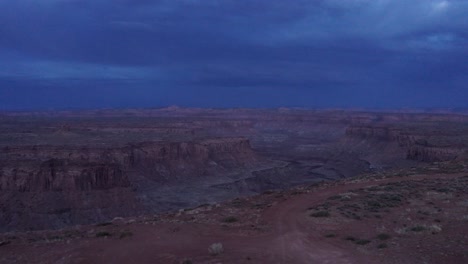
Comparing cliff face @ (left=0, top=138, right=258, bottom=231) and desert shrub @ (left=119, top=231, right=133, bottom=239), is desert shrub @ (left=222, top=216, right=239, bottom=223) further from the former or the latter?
cliff face @ (left=0, top=138, right=258, bottom=231)

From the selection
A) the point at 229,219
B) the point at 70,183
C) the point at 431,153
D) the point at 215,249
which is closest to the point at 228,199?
the point at 70,183

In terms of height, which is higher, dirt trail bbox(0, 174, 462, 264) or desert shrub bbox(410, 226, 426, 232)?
desert shrub bbox(410, 226, 426, 232)

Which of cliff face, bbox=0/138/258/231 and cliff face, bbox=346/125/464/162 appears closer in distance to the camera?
cliff face, bbox=0/138/258/231

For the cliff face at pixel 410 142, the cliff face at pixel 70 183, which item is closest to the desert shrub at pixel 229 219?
the cliff face at pixel 70 183

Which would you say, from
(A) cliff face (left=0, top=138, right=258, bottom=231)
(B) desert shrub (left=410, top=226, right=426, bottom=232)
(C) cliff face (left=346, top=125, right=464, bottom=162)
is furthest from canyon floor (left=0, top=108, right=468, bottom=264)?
(C) cliff face (left=346, top=125, right=464, bottom=162)

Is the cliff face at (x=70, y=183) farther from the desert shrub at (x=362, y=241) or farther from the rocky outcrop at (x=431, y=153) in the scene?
the rocky outcrop at (x=431, y=153)

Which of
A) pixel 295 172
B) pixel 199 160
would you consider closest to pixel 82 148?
pixel 199 160

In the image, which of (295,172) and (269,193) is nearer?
(269,193)

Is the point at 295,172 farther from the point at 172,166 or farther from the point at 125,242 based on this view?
the point at 125,242
